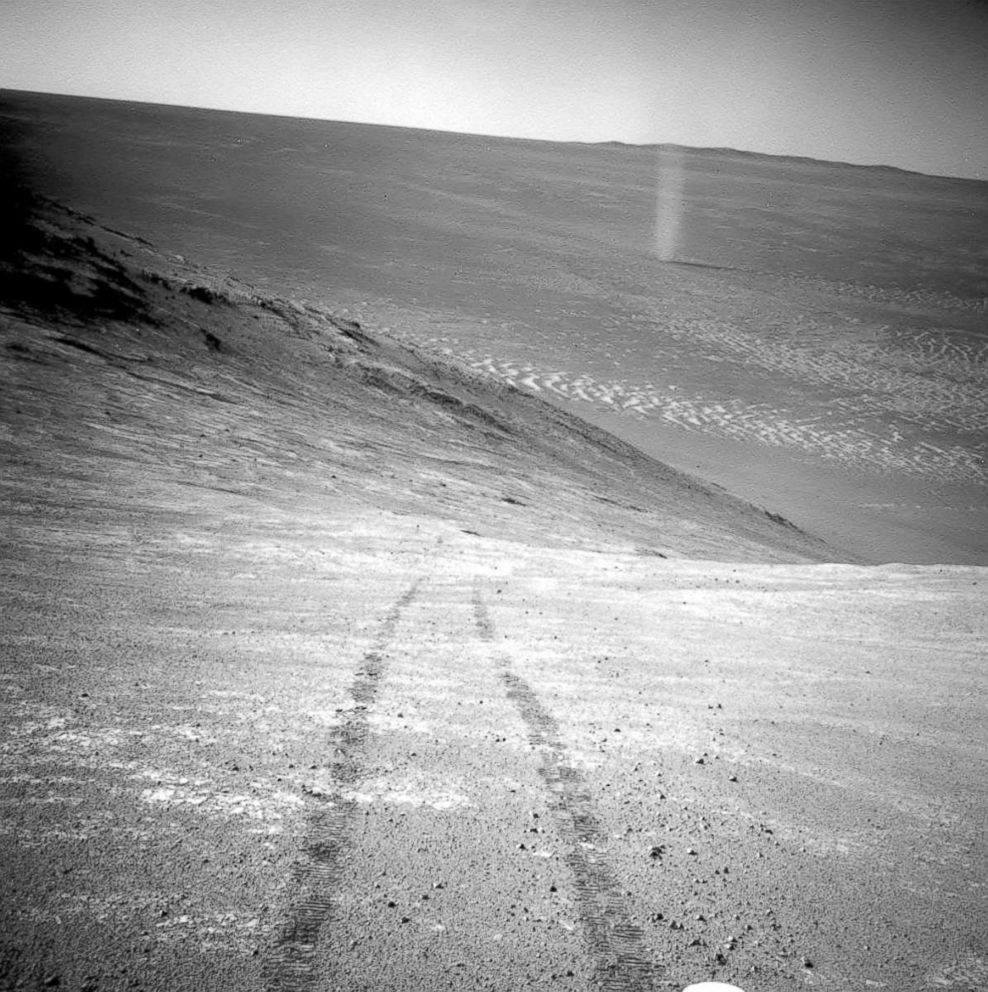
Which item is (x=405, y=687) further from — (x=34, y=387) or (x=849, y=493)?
(x=849, y=493)

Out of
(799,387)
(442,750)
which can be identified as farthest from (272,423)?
(799,387)

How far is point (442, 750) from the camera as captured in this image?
282cm

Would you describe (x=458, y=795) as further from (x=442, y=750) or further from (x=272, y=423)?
(x=272, y=423)

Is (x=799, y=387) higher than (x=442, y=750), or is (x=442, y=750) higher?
(x=442, y=750)

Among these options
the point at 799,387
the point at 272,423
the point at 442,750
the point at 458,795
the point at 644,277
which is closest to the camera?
the point at 458,795

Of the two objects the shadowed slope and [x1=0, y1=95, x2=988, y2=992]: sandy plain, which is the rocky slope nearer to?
[x1=0, y1=95, x2=988, y2=992]: sandy plain

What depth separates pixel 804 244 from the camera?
38.2 meters

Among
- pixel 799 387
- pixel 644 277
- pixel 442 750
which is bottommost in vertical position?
pixel 799 387

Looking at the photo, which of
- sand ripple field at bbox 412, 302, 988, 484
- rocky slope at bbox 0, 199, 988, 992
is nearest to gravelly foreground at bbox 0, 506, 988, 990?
rocky slope at bbox 0, 199, 988, 992

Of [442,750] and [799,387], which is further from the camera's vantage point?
[799,387]

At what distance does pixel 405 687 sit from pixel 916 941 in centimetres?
202

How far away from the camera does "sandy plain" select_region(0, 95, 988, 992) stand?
1.93m

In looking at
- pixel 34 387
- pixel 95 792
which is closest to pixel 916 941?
pixel 95 792

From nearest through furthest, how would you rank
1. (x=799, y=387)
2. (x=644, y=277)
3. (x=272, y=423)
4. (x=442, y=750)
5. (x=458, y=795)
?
(x=458, y=795) → (x=442, y=750) → (x=272, y=423) → (x=799, y=387) → (x=644, y=277)
